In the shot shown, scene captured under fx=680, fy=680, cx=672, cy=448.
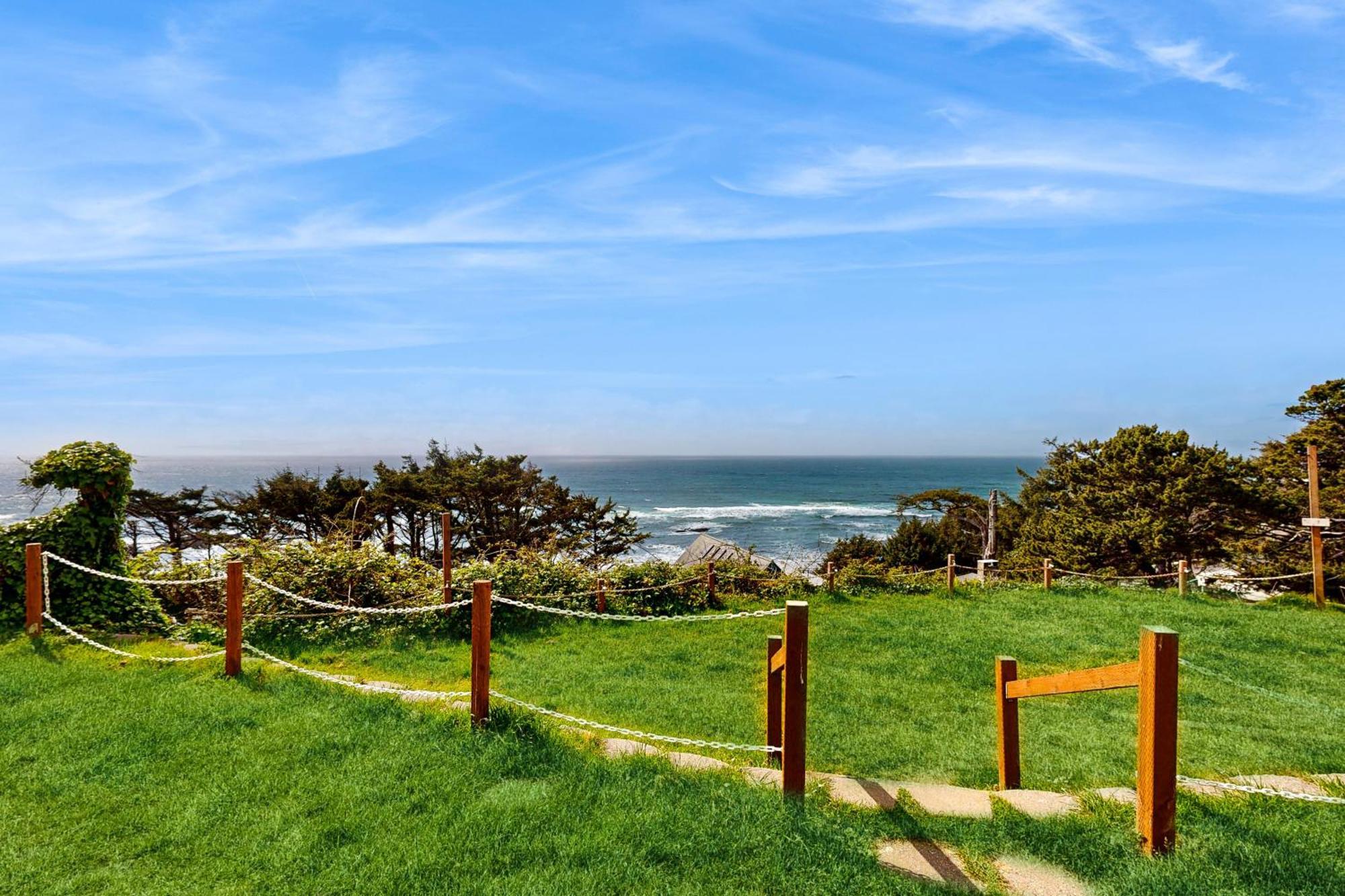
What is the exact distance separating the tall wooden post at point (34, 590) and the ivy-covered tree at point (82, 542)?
0.54m

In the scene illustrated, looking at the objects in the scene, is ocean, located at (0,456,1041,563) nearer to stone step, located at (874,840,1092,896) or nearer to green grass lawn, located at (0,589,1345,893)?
green grass lawn, located at (0,589,1345,893)

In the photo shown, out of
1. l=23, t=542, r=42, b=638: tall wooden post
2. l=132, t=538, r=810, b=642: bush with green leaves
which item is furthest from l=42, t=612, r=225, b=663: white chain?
l=132, t=538, r=810, b=642: bush with green leaves

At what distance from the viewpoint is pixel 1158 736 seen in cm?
346

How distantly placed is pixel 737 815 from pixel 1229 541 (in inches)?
853

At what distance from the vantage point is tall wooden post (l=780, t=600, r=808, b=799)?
422 centimetres

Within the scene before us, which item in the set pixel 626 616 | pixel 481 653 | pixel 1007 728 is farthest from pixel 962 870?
pixel 626 616

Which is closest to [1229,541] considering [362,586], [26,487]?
[362,586]

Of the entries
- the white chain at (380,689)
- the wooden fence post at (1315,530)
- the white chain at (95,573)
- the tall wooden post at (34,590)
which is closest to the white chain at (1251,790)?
the white chain at (380,689)

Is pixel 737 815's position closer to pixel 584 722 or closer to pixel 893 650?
pixel 584 722

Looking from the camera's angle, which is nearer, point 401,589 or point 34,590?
point 34,590

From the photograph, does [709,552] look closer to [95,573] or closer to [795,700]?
[95,573]

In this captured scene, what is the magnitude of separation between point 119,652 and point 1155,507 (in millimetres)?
24827

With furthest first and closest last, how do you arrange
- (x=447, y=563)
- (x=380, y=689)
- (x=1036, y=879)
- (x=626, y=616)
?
1. (x=447, y=563)
2. (x=626, y=616)
3. (x=380, y=689)
4. (x=1036, y=879)

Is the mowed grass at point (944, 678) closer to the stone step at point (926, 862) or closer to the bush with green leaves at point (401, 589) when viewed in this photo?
the bush with green leaves at point (401, 589)
